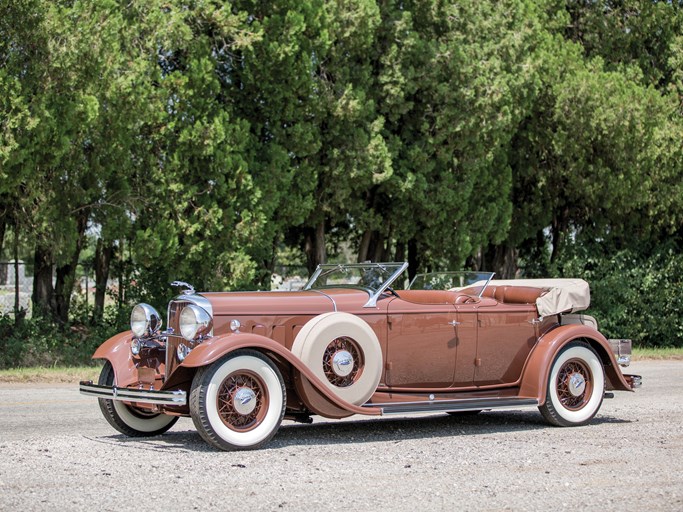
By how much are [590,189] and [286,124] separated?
27.6ft

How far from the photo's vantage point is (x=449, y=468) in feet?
26.0

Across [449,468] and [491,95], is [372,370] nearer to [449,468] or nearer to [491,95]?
[449,468]

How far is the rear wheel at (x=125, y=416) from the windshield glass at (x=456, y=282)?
3.01 metres

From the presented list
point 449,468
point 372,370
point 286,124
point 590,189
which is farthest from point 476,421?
point 590,189

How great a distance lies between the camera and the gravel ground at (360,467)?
6.69 meters

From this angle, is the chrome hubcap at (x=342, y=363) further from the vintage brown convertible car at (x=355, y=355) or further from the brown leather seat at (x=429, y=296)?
the brown leather seat at (x=429, y=296)

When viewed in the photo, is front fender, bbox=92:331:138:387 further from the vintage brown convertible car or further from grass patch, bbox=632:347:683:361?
grass patch, bbox=632:347:683:361

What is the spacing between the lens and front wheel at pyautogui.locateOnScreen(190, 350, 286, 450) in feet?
27.9

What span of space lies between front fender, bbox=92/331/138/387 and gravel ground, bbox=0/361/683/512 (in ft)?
1.80

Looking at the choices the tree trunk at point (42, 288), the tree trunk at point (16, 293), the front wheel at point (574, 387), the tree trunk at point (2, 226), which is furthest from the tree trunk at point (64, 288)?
the front wheel at point (574, 387)

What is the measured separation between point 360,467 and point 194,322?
198 centimetres

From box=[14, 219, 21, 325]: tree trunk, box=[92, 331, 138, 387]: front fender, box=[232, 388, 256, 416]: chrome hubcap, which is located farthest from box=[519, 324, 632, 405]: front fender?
box=[14, 219, 21, 325]: tree trunk

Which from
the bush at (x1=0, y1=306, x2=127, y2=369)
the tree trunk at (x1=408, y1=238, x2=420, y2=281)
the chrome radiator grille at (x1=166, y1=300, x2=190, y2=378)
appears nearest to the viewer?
the chrome radiator grille at (x1=166, y1=300, x2=190, y2=378)

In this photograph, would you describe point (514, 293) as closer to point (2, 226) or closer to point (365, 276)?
point (365, 276)
